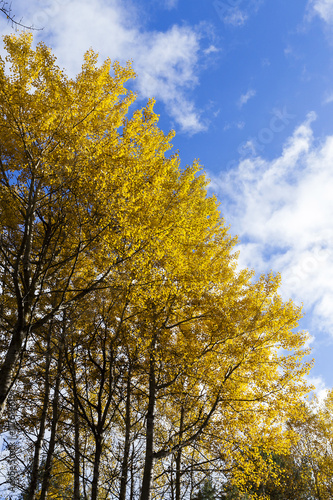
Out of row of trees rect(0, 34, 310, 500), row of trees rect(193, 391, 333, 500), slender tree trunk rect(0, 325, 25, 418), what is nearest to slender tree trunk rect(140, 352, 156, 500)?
row of trees rect(0, 34, 310, 500)

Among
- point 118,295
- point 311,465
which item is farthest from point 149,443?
point 311,465

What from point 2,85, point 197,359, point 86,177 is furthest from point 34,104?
point 197,359

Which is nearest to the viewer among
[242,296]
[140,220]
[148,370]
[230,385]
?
[140,220]

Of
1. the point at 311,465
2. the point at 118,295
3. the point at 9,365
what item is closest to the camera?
the point at 9,365

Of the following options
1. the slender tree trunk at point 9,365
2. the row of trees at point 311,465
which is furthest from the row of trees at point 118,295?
the row of trees at point 311,465

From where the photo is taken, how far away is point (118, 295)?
197 inches

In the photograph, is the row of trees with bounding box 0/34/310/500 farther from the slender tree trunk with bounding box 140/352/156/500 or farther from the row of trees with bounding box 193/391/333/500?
the row of trees with bounding box 193/391/333/500

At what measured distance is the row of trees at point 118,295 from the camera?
4.56 meters

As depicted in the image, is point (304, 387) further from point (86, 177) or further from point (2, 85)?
point (2, 85)

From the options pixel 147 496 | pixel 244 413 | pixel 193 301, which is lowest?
pixel 147 496

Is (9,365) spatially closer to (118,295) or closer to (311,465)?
(118,295)

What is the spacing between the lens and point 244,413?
6.02 meters

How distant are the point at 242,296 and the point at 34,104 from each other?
16.8 feet

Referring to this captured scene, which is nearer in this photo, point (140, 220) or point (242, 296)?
point (140, 220)
